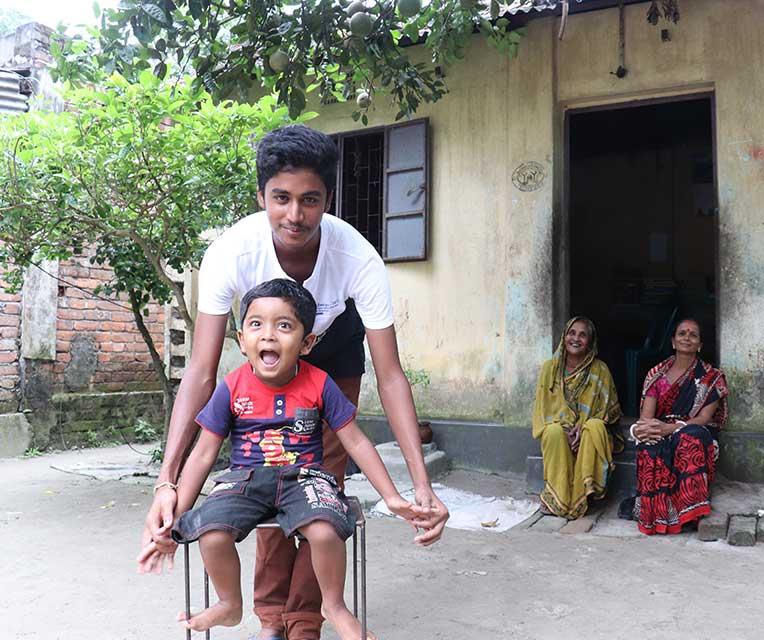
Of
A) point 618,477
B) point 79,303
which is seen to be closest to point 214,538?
point 618,477

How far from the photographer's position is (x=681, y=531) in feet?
15.0

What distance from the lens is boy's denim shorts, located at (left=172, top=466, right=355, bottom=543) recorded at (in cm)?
209

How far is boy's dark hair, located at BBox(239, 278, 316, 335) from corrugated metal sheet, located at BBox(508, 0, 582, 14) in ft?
13.1

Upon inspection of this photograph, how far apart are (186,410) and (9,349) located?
20.0 ft

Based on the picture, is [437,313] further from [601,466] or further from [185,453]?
[185,453]

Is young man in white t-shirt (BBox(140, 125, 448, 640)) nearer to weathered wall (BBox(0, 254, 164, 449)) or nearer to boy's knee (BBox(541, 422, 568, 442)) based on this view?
boy's knee (BBox(541, 422, 568, 442))

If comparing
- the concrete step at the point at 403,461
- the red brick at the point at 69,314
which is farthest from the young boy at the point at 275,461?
the red brick at the point at 69,314

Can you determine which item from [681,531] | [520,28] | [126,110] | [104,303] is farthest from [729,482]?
[104,303]

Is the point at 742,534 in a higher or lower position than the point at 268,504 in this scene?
lower

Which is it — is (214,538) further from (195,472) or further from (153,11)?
(153,11)

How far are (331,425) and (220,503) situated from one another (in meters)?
0.41

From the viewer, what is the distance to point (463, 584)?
355 centimetres

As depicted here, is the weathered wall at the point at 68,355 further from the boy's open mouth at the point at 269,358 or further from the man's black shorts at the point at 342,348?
the boy's open mouth at the point at 269,358

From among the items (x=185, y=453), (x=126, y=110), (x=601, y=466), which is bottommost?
(x=601, y=466)
